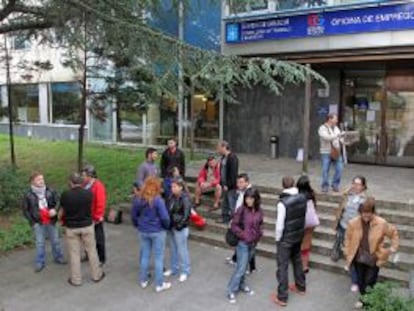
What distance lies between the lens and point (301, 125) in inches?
628

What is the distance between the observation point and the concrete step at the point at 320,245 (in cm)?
787

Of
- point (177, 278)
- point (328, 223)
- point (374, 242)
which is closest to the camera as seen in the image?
point (374, 242)

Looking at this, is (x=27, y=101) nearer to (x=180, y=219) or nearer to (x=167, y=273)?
(x=167, y=273)

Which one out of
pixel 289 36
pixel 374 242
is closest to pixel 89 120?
pixel 289 36

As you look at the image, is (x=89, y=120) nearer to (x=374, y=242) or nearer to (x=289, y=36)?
(x=289, y=36)

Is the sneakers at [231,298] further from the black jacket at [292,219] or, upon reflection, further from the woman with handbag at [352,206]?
the woman with handbag at [352,206]

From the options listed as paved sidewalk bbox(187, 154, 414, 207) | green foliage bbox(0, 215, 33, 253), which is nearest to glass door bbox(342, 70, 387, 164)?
paved sidewalk bbox(187, 154, 414, 207)

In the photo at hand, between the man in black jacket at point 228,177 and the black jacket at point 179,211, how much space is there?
198 centimetres

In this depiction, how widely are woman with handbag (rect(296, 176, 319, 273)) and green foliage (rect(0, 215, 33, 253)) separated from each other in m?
5.30

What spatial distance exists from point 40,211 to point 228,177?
3.42 m

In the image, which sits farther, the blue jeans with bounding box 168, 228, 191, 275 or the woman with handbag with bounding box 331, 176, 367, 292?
the blue jeans with bounding box 168, 228, 191, 275

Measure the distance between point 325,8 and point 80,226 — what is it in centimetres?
940

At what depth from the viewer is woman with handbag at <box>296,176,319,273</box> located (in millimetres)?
7645

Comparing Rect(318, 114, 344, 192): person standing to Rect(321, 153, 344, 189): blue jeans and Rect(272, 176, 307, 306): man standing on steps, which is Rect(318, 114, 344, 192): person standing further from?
Rect(272, 176, 307, 306): man standing on steps
